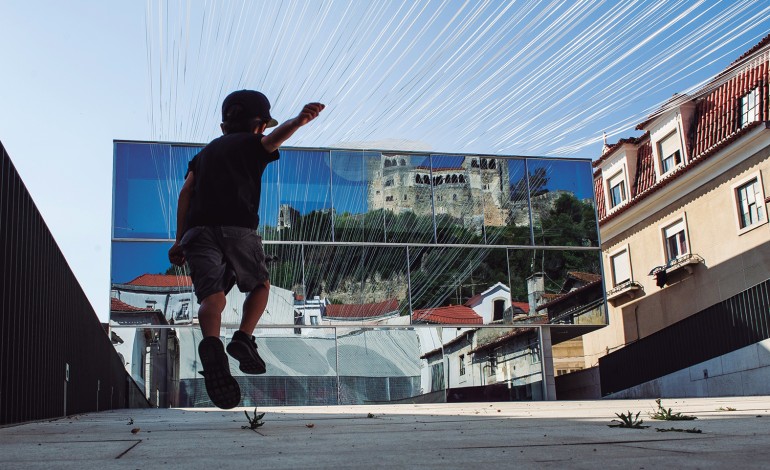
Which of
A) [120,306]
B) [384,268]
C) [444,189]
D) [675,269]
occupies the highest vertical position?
[444,189]

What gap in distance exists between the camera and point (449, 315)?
20828 millimetres

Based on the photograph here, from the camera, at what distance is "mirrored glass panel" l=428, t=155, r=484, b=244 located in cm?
2150

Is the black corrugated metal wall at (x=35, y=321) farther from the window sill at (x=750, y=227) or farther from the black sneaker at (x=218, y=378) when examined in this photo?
the window sill at (x=750, y=227)

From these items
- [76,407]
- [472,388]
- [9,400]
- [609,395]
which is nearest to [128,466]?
[9,400]

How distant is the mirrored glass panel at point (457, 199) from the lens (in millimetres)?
21500

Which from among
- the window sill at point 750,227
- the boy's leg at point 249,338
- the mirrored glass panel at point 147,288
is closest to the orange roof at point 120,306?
the mirrored glass panel at point 147,288

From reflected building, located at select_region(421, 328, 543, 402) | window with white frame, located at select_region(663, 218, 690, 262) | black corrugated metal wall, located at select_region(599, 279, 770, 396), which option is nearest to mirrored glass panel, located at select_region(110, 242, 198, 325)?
reflected building, located at select_region(421, 328, 543, 402)

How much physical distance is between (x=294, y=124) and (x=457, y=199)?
58.7ft

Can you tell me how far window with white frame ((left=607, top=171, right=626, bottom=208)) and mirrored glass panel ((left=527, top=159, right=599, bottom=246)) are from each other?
5.53 metres

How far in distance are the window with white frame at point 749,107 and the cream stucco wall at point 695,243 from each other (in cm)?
59

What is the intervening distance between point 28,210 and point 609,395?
1907 cm

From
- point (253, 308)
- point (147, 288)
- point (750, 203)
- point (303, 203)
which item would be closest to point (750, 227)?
point (750, 203)

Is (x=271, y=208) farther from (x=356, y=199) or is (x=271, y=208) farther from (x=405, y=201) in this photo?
(x=405, y=201)

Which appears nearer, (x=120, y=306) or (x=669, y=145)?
(x=120, y=306)
